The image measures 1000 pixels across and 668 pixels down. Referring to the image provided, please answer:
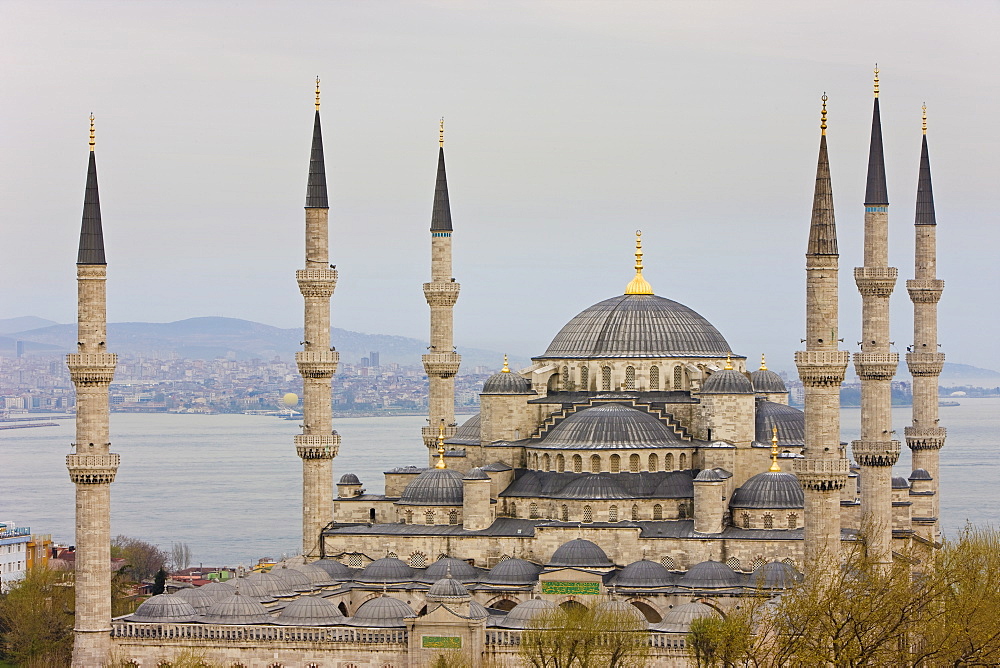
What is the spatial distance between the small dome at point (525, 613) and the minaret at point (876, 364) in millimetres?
5991

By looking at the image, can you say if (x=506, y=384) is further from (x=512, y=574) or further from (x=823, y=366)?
(x=823, y=366)

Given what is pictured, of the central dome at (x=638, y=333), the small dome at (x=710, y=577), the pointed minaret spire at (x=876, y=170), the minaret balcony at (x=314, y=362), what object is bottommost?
the small dome at (x=710, y=577)

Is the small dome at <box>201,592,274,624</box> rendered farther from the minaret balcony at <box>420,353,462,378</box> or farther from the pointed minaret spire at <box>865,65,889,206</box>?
the pointed minaret spire at <box>865,65,889,206</box>

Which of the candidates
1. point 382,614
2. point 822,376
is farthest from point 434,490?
point 822,376

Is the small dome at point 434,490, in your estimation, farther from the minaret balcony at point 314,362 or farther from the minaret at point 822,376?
the minaret at point 822,376

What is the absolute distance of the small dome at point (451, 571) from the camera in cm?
3544

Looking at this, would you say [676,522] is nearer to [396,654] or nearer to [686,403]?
[686,403]

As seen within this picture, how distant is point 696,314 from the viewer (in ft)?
142

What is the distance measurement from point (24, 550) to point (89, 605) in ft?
71.7

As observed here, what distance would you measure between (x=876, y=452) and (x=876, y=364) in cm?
200

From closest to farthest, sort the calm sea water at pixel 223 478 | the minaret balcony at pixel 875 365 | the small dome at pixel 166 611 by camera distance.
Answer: the small dome at pixel 166 611
the minaret balcony at pixel 875 365
the calm sea water at pixel 223 478

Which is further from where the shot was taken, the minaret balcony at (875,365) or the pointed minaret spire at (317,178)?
the pointed minaret spire at (317,178)

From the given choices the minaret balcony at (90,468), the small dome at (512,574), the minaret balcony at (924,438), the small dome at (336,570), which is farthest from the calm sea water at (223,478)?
the minaret balcony at (90,468)

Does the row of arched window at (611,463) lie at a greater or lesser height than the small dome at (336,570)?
greater
